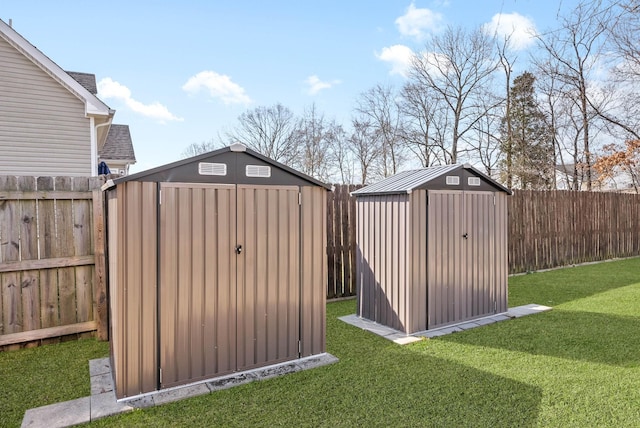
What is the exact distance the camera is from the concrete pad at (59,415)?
245 cm

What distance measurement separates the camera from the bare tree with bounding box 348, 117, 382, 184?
2117 cm

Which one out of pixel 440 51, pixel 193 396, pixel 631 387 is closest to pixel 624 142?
pixel 440 51

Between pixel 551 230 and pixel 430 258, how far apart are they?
5788mm

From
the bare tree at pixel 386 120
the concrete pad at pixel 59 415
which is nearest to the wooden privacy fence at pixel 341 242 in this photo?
the concrete pad at pixel 59 415

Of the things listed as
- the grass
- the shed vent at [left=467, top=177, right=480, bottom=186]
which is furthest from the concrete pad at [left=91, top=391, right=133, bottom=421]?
the shed vent at [left=467, top=177, right=480, bottom=186]

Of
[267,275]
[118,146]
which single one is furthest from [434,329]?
[118,146]

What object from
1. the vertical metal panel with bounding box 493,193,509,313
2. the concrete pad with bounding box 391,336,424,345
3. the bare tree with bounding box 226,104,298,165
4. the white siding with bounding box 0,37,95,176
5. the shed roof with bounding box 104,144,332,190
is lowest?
the concrete pad with bounding box 391,336,424,345

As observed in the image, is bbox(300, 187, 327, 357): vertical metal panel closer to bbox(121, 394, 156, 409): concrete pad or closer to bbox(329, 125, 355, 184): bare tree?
bbox(121, 394, 156, 409): concrete pad

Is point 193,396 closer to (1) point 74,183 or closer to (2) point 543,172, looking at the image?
(1) point 74,183

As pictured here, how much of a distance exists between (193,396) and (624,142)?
17255 mm

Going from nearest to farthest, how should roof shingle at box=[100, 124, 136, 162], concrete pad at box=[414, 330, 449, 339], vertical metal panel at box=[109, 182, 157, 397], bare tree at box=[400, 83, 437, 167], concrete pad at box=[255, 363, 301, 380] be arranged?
vertical metal panel at box=[109, 182, 157, 397] < concrete pad at box=[255, 363, 301, 380] < concrete pad at box=[414, 330, 449, 339] < roof shingle at box=[100, 124, 136, 162] < bare tree at box=[400, 83, 437, 167]

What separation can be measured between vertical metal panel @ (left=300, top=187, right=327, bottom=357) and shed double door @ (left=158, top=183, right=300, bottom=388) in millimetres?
72

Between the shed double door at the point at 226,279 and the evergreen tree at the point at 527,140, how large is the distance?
57.8ft

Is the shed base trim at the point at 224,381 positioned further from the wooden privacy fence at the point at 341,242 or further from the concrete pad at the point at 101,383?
the wooden privacy fence at the point at 341,242
